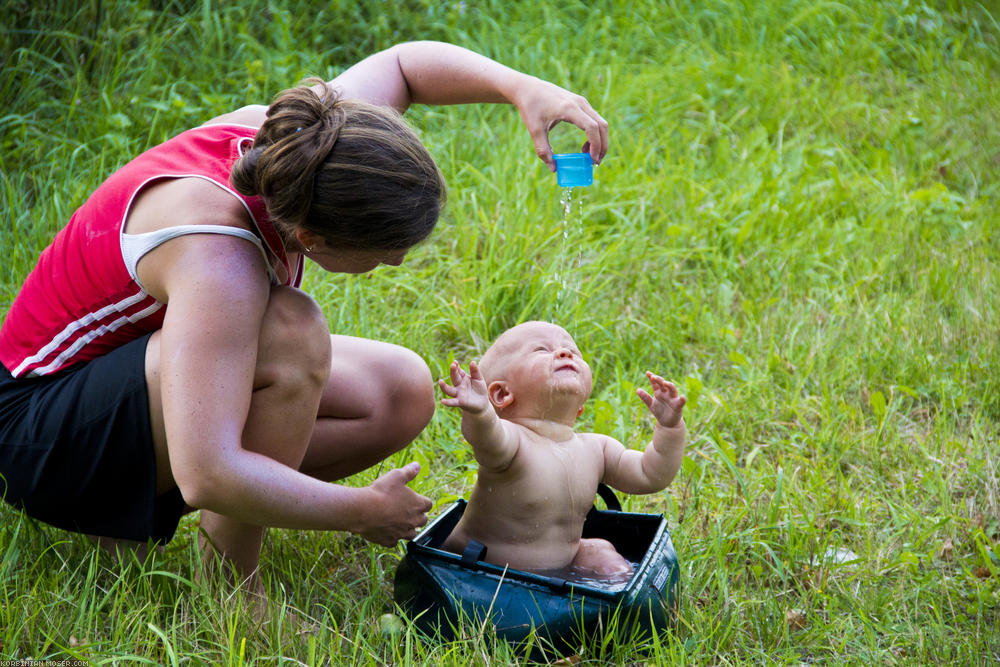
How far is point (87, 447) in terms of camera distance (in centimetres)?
200

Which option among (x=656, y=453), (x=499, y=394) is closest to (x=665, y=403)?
(x=656, y=453)

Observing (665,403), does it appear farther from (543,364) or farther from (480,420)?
(480,420)

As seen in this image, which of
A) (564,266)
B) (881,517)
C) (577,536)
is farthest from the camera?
(564,266)

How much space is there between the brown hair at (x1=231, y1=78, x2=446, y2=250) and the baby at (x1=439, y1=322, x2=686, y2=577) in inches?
21.0

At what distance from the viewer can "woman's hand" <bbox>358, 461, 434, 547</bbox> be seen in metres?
1.93

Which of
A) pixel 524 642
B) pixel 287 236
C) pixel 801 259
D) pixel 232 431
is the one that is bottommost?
pixel 801 259

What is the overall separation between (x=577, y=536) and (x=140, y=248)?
3.76 ft

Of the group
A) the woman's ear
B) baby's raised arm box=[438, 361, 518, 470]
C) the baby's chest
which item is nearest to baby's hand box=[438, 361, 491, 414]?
baby's raised arm box=[438, 361, 518, 470]

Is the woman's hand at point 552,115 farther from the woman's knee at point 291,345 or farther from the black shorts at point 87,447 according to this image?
the black shorts at point 87,447

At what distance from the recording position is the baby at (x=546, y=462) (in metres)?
2.23

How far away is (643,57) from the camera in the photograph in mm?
5184

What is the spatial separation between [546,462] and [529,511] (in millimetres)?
118

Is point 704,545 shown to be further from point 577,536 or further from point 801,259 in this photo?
point 801,259

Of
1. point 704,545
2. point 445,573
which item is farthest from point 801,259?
point 445,573
